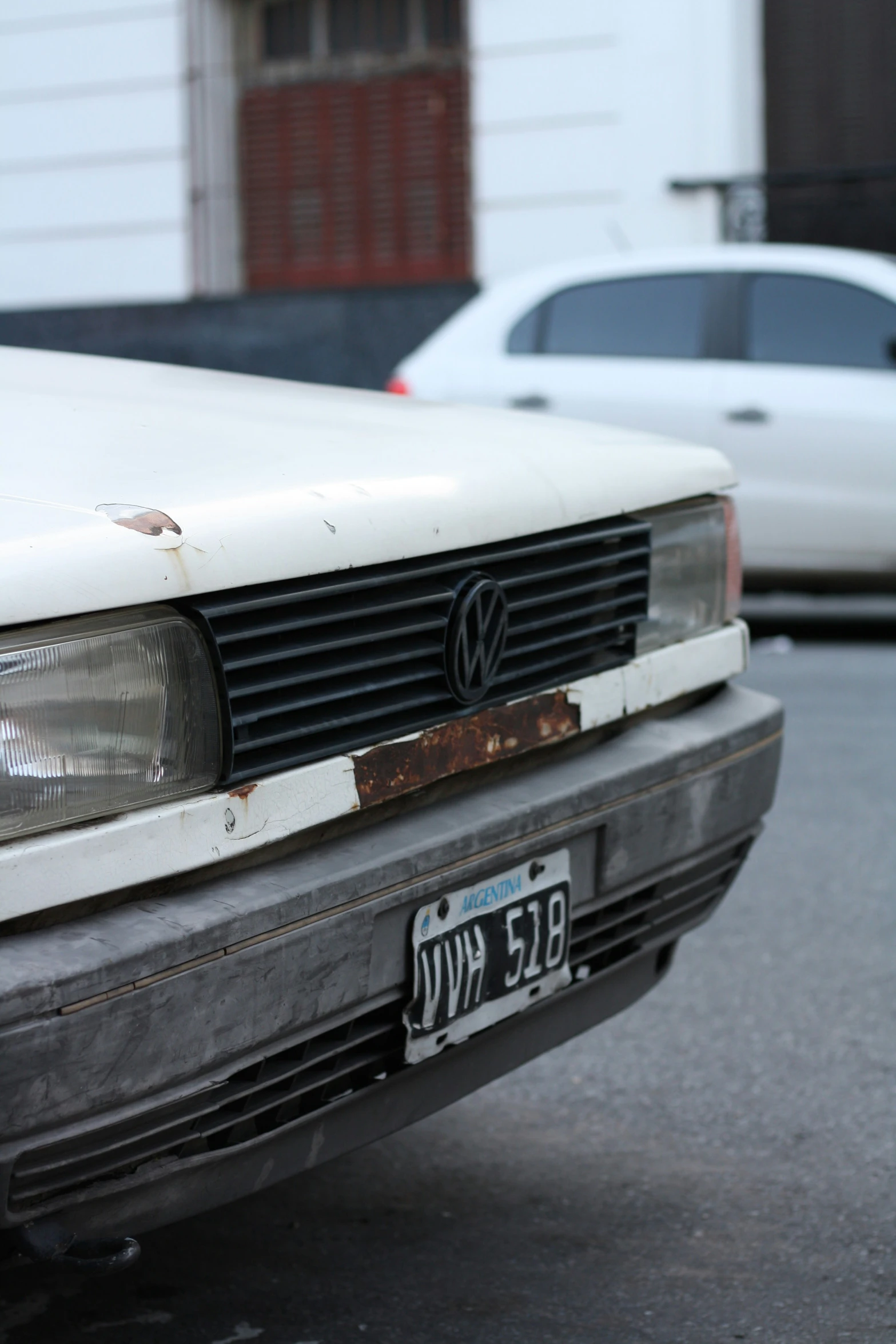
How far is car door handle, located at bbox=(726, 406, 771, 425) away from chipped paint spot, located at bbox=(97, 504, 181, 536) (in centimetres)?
592

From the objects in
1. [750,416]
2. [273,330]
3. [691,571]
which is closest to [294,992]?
[691,571]

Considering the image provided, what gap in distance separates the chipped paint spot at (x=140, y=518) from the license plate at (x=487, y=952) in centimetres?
54

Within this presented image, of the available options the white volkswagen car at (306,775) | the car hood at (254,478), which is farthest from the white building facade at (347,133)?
the white volkswagen car at (306,775)

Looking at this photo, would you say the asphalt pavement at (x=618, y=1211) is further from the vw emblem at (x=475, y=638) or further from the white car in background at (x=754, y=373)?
the white car in background at (x=754, y=373)

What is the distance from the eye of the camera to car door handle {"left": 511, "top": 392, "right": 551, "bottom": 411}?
298 inches

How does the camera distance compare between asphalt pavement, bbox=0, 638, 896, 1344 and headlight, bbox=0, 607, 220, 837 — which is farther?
asphalt pavement, bbox=0, 638, 896, 1344

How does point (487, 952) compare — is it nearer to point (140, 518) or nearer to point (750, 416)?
point (140, 518)

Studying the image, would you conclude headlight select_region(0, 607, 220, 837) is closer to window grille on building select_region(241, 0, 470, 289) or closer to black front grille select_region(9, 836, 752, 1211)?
black front grille select_region(9, 836, 752, 1211)

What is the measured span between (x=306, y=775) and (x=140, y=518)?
1.15ft

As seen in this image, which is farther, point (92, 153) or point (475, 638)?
point (92, 153)

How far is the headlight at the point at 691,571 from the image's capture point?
261cm

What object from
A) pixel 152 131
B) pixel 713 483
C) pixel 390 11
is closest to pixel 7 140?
pixel 152 131

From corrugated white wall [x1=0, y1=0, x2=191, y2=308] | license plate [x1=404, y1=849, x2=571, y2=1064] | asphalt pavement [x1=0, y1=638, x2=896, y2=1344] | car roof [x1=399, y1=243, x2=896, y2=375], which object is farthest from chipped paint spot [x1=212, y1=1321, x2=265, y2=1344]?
corrugated white wall [x1=0, y1=0, x2=191, y2=308]

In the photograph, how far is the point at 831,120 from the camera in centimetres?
1270
